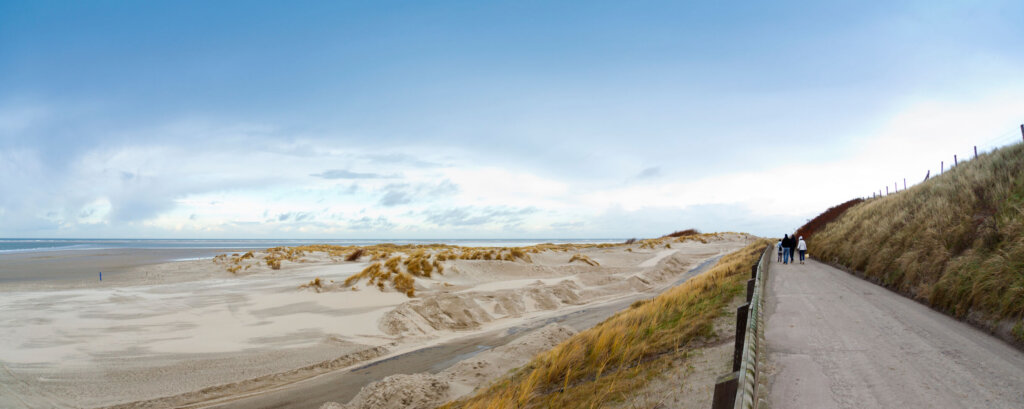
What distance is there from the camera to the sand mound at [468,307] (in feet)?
49.0

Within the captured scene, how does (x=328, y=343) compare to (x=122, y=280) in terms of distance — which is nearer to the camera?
(x=328, y=343)

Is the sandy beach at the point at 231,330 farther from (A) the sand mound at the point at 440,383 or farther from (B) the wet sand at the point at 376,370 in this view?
(B) the wet sand at the point at 376,370

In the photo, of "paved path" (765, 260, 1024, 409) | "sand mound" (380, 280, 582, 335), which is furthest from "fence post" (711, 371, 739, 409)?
"sand mound" (380, 280, 582, 335)

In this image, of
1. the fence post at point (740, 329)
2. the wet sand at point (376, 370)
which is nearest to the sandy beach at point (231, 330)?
the wet sand at point (376, 370)

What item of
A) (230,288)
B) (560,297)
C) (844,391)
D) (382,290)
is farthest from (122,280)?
(844,391)

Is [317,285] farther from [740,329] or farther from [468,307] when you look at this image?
[740,329]

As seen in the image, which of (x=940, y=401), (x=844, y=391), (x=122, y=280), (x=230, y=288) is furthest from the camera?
(x=122, y=280)

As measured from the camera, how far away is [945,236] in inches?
515

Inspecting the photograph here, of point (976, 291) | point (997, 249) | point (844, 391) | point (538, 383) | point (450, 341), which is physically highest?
point (997, 249)

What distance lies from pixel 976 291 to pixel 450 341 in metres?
12.8

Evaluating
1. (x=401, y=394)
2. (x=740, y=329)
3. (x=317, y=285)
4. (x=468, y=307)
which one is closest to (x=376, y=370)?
(x=401, y=394)

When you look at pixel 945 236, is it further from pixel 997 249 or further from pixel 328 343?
pixel 328 343

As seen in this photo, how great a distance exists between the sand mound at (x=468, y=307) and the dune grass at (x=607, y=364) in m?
6.69

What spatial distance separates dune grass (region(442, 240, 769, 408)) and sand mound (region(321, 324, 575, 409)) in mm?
754
